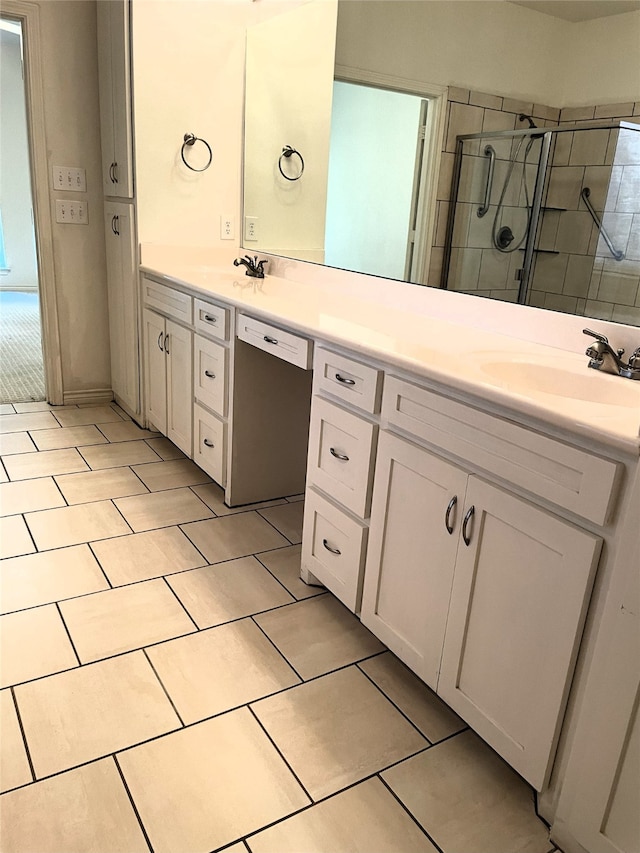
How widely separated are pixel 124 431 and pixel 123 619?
170cm

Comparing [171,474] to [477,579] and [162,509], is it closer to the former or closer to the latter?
[162,509]

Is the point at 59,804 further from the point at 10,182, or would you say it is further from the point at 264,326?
the point at 10,182

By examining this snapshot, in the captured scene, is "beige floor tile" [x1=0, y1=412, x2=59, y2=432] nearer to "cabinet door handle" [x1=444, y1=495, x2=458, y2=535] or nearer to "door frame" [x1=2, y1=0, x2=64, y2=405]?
"door frame" [x1=2, y1=0, x2=64, y2=405]

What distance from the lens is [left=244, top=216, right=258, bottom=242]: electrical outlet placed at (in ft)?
11.1

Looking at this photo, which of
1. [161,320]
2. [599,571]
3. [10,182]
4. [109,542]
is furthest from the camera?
[10,182]

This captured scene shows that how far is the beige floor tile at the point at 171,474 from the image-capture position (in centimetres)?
292

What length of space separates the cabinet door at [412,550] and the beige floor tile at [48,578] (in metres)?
0.94

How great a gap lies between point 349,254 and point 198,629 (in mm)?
1578

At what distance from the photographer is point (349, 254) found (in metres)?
2.71

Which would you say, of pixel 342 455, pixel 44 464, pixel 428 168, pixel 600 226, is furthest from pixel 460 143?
pixel 44 464

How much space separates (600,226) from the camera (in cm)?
165

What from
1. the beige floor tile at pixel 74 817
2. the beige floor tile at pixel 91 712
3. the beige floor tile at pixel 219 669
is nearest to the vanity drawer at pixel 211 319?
the beige floor tile at pixel 219 669

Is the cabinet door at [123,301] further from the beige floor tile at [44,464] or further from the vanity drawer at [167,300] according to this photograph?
the beige floor tile at [44,464]

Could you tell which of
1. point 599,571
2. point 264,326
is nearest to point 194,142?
point 264,326
